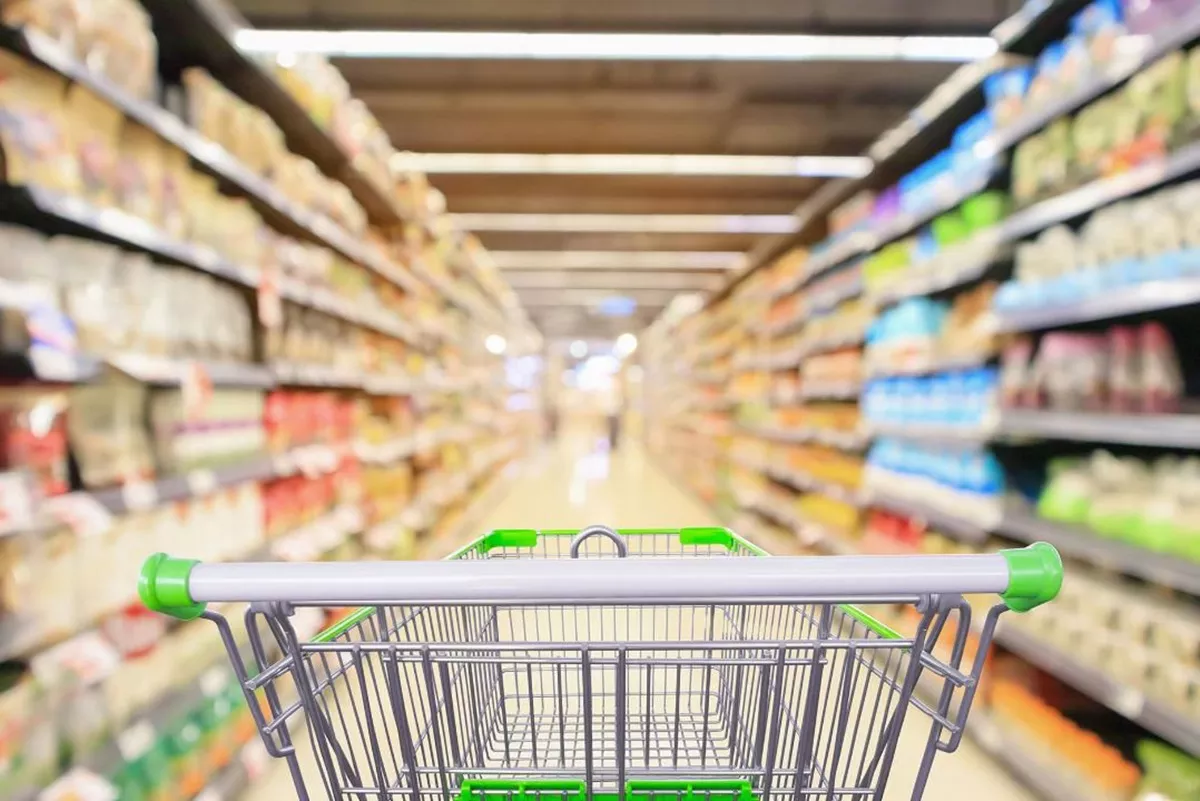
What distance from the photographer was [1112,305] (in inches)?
77.4

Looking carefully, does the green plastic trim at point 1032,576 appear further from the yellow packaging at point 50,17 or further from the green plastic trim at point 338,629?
the yellow packaging at point 50,17

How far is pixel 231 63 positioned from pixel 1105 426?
9.36ft

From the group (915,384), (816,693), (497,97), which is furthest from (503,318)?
(816,693)

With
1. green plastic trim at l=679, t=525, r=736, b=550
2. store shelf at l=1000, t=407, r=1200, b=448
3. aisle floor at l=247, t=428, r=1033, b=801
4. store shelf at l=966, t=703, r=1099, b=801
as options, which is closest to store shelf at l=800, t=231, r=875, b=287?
store shelf at l=1000, t=407, r=1200, b=448

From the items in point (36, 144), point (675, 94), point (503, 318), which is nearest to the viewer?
point (36, 144)

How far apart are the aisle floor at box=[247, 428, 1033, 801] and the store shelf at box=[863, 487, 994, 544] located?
758 mm

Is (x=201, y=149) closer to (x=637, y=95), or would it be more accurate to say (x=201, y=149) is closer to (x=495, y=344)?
(x=637, y=95)

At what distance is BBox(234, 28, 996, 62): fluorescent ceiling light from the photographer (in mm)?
4551

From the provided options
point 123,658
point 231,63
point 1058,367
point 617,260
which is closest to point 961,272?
point 1058,367

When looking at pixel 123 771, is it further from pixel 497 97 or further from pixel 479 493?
pixel 479 493

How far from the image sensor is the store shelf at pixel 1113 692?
1.70 m

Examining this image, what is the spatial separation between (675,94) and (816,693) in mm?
5414

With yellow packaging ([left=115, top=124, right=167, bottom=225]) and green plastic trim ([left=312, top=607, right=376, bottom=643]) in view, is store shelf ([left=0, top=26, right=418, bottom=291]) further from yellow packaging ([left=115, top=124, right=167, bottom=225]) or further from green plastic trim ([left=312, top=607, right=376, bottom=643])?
green plastic trim ([left=312, top=607, right=376, bottom=643])

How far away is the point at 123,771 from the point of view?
5.61 feet
